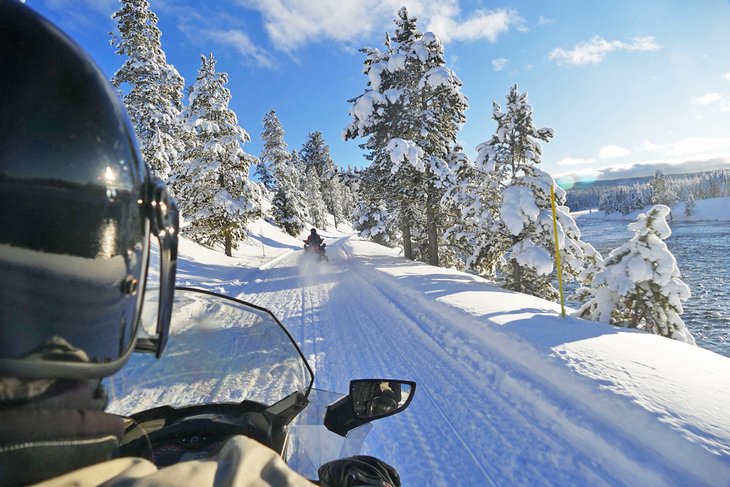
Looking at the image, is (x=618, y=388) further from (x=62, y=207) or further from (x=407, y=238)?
(x=407, y=238)

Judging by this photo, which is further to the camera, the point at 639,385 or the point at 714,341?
the point at 714,341

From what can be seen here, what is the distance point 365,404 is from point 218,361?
77 centimetres

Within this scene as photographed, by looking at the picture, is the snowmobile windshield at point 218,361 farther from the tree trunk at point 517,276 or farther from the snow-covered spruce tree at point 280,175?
the snow-covered spruce tree at point 280,175

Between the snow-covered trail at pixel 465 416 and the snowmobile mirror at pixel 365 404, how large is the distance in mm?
1569

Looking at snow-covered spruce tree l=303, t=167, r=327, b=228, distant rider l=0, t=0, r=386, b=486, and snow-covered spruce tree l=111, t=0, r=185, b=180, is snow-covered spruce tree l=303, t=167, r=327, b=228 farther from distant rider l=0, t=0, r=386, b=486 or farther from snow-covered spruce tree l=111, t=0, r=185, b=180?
distant rider l=0, t=0, r=386, b=486

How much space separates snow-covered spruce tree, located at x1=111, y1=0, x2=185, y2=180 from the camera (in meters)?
18.5

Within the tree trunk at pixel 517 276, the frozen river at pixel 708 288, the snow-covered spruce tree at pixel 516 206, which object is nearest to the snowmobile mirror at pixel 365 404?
the snow-covered spruce tree at pixel 516 206

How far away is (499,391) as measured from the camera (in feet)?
14.1

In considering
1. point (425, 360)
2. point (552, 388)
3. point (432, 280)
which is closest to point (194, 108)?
point (432, 280)

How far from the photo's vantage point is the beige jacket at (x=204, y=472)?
658 millimetres

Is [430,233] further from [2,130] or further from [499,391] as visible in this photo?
[2,130]

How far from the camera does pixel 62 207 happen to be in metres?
0.82

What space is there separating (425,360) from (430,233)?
11.1 m

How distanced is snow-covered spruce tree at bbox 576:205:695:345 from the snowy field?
1.74 meters
